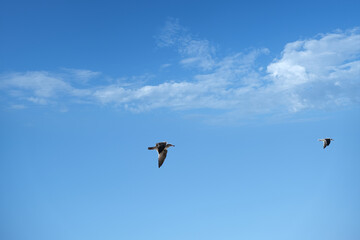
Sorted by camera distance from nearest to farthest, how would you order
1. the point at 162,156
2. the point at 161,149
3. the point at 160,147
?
the point at 160,147 < the point at 161,149 < the point at 162,156

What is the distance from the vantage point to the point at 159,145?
158ft

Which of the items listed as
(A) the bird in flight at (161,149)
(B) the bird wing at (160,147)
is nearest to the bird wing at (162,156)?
(A) the bird in flight at (161,149)

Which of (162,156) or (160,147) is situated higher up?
(160,147)

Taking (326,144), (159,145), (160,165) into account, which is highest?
(326,144)

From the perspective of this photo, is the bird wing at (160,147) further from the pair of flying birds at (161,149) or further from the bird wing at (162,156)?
the bird wing at (162,156)

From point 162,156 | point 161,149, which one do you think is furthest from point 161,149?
point 162,156

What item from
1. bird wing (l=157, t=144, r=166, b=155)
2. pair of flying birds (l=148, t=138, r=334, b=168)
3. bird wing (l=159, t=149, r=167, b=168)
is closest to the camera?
bird wing (l=159, t=149, r=167, b=168)

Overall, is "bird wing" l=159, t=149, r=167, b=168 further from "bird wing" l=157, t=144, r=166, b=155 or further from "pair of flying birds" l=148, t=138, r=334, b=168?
"bird wing" l=157, t=144, r=166, b=155

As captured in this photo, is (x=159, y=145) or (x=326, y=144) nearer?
(x=159, y=145)

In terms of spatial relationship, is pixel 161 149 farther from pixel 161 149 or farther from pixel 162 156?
pixel 162 156

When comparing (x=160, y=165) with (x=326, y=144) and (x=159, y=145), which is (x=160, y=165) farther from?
(x=326, y=144)

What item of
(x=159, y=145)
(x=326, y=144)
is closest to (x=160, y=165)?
(x=159, y=145)

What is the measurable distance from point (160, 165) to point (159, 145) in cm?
308

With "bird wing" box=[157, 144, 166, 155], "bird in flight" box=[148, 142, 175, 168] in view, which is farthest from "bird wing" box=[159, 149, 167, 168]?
"bird wing" box=[157, 144, 166, 155]
